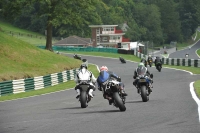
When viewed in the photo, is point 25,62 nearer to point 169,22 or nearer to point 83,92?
point 83,92

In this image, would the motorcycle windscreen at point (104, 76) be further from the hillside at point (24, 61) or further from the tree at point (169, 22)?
the tree at point (169, 22)

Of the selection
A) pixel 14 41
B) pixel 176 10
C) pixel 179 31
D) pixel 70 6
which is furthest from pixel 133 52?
pixel 176 10

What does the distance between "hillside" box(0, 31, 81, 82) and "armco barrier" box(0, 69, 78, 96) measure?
312 cm

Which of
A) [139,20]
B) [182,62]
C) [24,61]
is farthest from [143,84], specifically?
[139,20]

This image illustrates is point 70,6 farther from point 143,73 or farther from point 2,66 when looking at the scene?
point 143,73

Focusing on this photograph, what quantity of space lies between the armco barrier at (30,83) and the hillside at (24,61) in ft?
10.2

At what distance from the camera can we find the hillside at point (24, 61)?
38.6 meters

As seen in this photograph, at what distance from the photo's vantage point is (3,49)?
4381cm

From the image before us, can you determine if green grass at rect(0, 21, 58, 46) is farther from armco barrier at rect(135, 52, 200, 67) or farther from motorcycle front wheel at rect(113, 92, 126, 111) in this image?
motorcycle front wheel at rect(113, 92, 126, 111)

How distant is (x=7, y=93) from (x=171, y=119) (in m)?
17.6

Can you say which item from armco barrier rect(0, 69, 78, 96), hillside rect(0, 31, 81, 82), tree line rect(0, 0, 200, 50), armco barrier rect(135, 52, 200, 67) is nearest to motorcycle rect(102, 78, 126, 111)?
armco barrier rect(0, 69, 78, 96)

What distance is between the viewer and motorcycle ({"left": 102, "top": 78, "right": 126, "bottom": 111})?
1496cm

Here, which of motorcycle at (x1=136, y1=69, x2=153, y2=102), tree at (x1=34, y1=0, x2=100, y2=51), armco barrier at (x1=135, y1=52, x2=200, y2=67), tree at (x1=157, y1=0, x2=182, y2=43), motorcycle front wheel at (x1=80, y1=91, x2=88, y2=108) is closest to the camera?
motorcycle front wheel at (x1=80, y1=91, x2=88, y2=108)

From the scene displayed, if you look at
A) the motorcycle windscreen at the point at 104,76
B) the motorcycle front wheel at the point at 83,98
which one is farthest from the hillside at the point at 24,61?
the motorcycle windscreen at the point at 104,76
